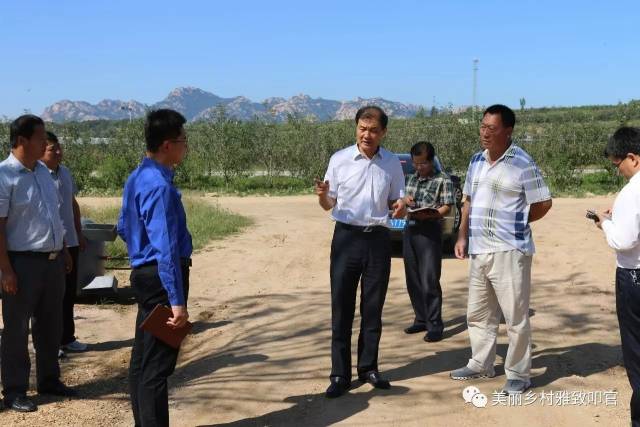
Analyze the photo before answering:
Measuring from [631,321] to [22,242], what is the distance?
151 inches

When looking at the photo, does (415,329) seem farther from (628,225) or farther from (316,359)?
(628,225)

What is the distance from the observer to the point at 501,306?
451cm

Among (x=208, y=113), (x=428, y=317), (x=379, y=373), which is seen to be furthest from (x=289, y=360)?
(x=208, y=113)

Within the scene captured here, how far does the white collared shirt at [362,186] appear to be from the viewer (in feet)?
14.5

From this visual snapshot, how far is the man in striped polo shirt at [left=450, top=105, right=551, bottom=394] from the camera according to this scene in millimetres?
4402

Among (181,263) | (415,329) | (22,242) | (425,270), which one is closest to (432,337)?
(415,329)

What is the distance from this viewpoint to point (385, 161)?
4.54 metres

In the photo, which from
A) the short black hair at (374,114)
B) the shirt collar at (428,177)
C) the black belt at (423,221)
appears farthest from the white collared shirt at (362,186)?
the shirt collar at (428,177)

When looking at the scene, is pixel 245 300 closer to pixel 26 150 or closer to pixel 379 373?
pixel 379 373

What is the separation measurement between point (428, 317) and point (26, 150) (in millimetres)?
3662

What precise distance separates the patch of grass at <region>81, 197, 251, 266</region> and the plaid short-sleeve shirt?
5390 mm

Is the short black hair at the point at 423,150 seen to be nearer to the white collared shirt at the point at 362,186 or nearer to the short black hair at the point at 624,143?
the white collared shirt at the point at 362,186

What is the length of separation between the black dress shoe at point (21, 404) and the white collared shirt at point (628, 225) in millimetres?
3794

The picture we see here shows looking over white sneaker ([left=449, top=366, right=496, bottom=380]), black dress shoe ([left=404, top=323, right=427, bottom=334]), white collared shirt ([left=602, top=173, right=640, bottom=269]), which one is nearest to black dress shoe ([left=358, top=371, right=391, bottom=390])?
white sneaker ([left=449, top=366, right=496, bottom=380])
